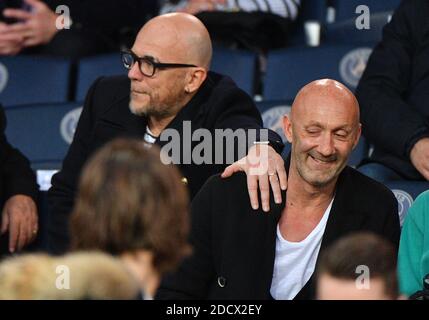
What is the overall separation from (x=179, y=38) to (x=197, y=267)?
89 cm

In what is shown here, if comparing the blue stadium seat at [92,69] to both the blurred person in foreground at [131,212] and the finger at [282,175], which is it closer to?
the finger at [282,175]

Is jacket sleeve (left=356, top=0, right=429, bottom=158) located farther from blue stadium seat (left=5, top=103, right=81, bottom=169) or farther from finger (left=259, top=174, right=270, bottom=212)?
blue stadium seat (left=5, top=103, right=81, bottom=169)

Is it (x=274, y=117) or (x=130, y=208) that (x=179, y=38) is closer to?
(x=274, y=117)

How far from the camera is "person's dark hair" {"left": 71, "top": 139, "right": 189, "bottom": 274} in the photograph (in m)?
2.01

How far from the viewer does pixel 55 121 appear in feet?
14.8

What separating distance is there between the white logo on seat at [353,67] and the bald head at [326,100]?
3.59 ft

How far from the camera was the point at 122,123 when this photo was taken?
390cm

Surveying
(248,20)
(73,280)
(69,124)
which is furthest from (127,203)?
(248,20)

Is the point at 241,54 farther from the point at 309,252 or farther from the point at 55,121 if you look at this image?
the point at 309,252

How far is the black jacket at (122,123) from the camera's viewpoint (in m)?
3.77

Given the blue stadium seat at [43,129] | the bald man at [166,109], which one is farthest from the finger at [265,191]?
the blue stadium seat at [43,129]
